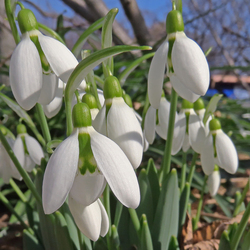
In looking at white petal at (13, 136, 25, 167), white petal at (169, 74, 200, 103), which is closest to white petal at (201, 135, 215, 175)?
white petal at (169, 74, 200, 103)

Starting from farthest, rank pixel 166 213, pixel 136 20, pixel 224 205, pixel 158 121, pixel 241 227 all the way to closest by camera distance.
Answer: pixel 136 20
pixel 224 205
pixel 158 121
pixel 166 213
pixel 241 227

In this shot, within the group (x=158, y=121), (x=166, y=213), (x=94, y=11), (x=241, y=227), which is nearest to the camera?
(x=241, y=227)

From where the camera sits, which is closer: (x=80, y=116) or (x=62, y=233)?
(x=80, y=116)

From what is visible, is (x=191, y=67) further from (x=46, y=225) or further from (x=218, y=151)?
(x=46, y=225)

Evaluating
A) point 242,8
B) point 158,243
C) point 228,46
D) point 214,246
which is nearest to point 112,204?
point 158,243

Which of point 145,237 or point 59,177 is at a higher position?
point 59,177

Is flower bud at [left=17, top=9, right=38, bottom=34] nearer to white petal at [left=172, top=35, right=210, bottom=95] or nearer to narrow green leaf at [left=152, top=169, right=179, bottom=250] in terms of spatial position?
white petal at [left=172, top=35, right=210, bottom=95]

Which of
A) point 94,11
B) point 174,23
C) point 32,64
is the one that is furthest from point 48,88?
point 94,11
